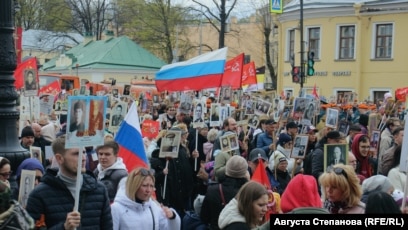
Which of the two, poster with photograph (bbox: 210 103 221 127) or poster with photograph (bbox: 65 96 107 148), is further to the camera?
poster with photograph (bbox: 210 103 221 127)

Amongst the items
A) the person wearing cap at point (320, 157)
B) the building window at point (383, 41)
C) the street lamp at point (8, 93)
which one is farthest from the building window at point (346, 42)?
the street lamp at point (8, 93)

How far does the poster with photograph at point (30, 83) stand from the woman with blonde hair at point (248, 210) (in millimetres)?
8224

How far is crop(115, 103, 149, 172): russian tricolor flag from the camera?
711cm

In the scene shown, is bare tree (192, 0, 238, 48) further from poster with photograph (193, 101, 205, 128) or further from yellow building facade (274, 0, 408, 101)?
poster with photograph (193, 101, 205, 128)

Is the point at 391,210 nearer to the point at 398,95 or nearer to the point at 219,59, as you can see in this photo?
the point at 219,59

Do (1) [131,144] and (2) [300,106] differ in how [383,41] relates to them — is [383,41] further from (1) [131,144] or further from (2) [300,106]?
(1) [131,144]

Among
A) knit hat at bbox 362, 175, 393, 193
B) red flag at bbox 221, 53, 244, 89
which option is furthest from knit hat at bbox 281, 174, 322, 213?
red flag at bbox 221, 53, 244, 89

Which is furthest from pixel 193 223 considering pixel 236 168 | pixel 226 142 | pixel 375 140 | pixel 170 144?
pixel 375 140

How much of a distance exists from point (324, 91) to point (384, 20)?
536cm

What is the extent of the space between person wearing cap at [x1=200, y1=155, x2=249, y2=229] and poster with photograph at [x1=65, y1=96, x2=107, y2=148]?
1.62 m

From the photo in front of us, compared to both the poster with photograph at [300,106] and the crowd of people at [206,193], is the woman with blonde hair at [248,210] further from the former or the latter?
the poster with photograph at [300,106]

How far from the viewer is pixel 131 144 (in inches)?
284

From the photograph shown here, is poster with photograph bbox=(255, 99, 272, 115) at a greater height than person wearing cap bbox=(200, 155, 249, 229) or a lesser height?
greater

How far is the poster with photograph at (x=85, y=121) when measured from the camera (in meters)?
4.98
